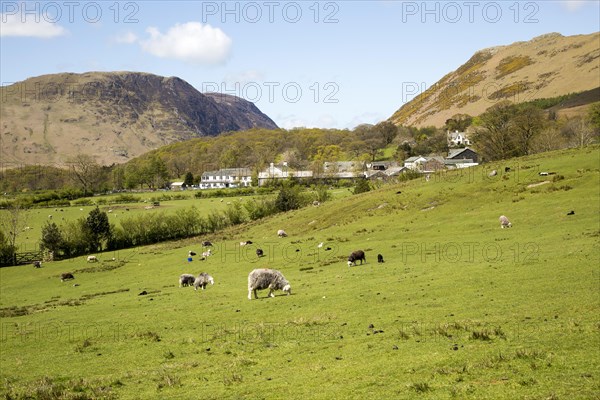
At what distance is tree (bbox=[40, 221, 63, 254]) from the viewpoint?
8181 cm

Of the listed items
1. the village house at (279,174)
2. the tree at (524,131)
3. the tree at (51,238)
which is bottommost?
the tree at (51,238)

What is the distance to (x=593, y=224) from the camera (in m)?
40.9

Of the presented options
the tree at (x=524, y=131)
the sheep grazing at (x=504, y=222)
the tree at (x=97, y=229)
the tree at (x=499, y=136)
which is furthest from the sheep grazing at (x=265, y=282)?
the tree at (x=524, y=131)

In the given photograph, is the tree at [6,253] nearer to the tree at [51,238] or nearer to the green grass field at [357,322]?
the tree at [51,238]

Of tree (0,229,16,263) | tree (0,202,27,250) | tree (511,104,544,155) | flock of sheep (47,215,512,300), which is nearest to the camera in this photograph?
flock of sheep (47,215,512,300)

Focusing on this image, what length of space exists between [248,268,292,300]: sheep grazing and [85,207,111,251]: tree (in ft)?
208

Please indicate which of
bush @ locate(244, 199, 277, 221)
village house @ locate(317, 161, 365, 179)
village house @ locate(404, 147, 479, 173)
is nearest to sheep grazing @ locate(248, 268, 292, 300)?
bush @ locate(244, 199, 277, 221)

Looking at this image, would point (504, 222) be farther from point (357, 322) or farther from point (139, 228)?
point (139, 228)

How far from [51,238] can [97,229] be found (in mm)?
7420

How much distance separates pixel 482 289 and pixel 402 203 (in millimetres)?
43126

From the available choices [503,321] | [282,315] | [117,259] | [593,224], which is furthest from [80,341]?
[117,259]

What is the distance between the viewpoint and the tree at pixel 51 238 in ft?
268

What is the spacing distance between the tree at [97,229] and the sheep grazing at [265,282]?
63383mm

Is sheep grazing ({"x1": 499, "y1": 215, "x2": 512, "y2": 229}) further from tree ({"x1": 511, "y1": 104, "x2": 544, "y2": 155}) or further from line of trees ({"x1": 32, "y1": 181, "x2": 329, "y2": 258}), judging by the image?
tree ({"x1": 511, "y1": 104, "x2": 544, "y2": 155})
